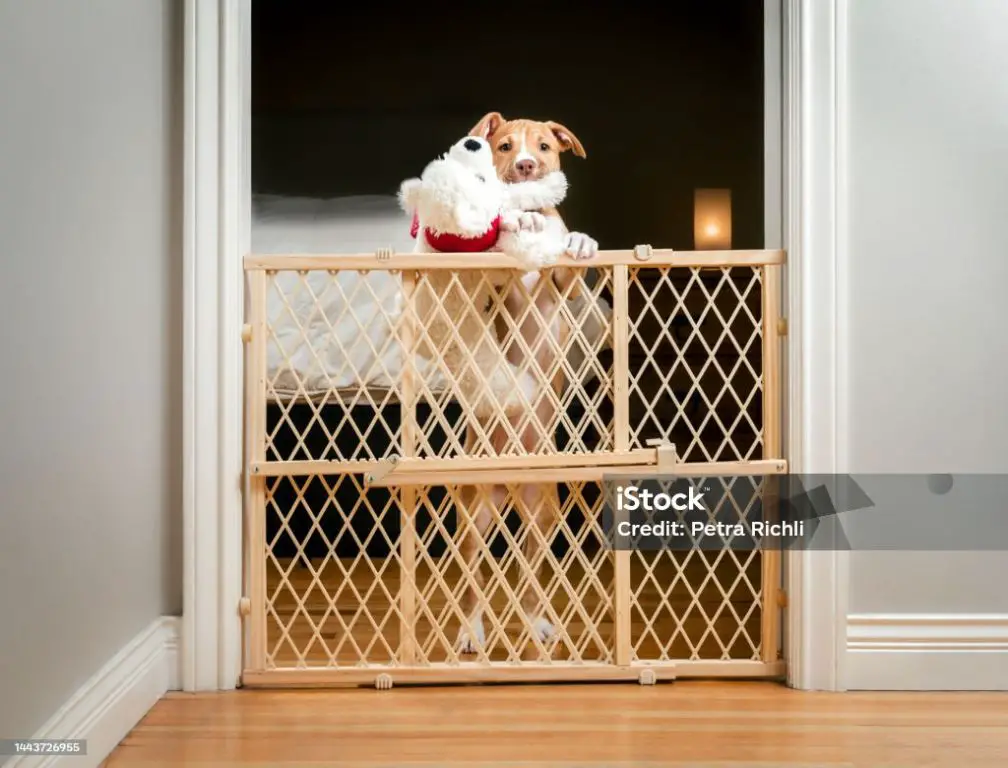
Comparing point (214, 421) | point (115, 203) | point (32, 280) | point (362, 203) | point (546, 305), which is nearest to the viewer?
point (32, 280)

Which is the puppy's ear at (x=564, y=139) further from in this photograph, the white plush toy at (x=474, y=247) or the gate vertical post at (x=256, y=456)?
the gate vertical post at (x=256, y=456)

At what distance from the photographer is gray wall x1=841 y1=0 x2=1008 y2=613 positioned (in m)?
1.74

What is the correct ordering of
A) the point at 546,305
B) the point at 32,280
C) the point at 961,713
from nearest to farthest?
the point at 32,280 < the point at 961,713 < the point at 546,305

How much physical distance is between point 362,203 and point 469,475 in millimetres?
1827

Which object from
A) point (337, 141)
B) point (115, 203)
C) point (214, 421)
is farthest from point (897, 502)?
point (337, 141)

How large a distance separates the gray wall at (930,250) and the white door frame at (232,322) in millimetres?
57

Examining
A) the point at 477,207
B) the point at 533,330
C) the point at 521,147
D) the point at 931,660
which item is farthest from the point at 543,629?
the point at 521,147

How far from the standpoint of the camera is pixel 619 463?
179cm

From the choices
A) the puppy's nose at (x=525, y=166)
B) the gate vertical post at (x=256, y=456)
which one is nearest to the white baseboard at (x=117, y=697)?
the gate vertical post at (x=256, y=456)

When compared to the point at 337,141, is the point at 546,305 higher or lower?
lower

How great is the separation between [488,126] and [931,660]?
4.94ft

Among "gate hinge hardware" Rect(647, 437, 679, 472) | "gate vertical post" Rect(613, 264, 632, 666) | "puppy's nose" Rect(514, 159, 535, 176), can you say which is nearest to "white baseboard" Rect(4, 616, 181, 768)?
"gate vertical post" Rect(613, 264, 632, 666)

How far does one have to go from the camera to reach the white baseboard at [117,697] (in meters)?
1.26

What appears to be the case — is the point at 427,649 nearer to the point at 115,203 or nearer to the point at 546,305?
the point at 546,305
